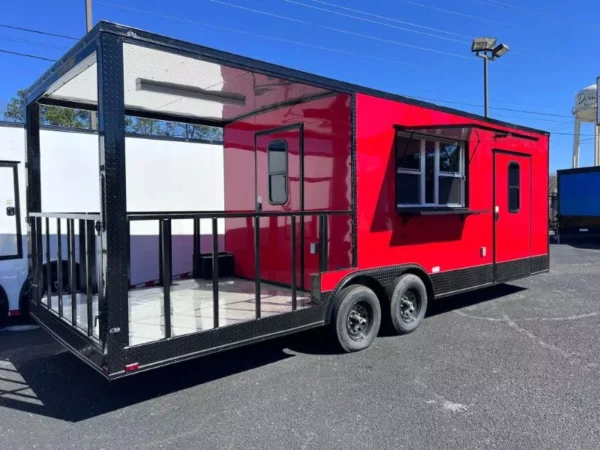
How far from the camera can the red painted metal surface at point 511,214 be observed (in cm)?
697

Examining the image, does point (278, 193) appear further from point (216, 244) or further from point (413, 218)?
point (216, 244)

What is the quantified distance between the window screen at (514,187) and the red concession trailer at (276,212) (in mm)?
32

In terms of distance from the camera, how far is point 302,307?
458 cm

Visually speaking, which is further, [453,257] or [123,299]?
[453,257]

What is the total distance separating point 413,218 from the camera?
5.66m

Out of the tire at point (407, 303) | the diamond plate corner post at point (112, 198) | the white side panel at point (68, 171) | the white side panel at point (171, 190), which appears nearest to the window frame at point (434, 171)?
the tire at point (407, 303)

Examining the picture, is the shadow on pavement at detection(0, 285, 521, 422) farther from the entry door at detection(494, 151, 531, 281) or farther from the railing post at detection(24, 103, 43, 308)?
the entry door at detection(494, 151, 531, 281)

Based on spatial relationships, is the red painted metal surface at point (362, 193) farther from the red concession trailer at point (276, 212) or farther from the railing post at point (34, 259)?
the railing post at point (34, 259)

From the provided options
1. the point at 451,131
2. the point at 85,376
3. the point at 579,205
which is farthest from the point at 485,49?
the point at 85,376

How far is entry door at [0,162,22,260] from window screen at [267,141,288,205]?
331 cm

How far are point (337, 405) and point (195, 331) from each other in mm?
1313

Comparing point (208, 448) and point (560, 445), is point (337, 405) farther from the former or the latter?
point (560, 445)

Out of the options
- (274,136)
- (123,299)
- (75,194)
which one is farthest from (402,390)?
(75,194)

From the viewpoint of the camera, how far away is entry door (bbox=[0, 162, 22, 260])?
5.95 m
